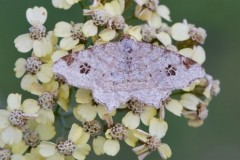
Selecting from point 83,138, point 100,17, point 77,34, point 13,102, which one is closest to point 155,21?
point 100,17

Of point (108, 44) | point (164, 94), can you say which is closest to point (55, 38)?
point (108, 44)

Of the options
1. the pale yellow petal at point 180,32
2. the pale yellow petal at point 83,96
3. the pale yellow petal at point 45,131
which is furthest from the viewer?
the pale yellow petal at point 180,32

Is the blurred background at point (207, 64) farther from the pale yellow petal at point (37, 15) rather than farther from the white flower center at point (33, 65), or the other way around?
the white flower center at point (33, 65)

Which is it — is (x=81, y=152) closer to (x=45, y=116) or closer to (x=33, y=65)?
(x=45, y=116)

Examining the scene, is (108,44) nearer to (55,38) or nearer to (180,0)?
(55,38)

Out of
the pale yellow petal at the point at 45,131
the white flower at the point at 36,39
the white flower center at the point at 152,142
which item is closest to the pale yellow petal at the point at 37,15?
the white flower at the point at 36,39
